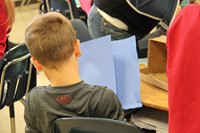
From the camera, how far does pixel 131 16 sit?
162 centimetres

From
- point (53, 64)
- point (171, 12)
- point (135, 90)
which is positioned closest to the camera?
point (53, 64)

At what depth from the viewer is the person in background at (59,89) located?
1158 mm

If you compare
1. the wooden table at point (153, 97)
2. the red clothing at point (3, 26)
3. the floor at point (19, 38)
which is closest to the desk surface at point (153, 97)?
the wooden table at point (153, 97)

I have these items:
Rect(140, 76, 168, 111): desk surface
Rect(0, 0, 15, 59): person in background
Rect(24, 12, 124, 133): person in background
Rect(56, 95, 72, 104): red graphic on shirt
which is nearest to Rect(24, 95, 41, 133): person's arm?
Rect(24, 12, 124, 133): person in background

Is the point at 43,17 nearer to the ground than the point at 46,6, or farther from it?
farther from it

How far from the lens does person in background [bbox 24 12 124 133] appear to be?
1.16 metres

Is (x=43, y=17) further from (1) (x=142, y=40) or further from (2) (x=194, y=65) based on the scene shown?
(1) (x=142, y=40)

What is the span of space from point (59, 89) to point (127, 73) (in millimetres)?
350

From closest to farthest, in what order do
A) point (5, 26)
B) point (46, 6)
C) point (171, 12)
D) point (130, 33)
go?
point (171, 12)
point (130, 33)
point (5, 26)
point (46, 6)

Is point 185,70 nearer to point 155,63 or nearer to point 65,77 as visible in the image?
point 65,77

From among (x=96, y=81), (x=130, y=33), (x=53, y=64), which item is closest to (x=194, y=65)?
(x=53, y=64)

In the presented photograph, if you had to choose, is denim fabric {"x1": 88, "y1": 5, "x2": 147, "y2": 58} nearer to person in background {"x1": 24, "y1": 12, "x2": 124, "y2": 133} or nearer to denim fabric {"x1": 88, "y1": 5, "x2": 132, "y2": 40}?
denim fabric {"x1": 88, "y1": 5, "x2": 132, "y2": 40}

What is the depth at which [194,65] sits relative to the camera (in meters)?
0.94

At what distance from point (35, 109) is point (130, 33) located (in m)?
0.70
